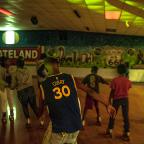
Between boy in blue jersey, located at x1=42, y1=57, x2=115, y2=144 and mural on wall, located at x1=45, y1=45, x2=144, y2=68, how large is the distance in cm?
1481

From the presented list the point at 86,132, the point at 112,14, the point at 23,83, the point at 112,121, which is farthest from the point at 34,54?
the point at 112,121

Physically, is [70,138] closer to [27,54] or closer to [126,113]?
[126,113]

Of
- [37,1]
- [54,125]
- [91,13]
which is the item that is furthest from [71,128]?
[91,13]

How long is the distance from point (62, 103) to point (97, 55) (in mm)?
15357

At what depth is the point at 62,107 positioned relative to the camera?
3.35 m

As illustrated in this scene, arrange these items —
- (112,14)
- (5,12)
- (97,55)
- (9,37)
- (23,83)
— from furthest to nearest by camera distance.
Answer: (9,37) → (97,55) → (5,12) → (112,14) → (23,83)

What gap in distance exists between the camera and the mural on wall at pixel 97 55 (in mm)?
18156

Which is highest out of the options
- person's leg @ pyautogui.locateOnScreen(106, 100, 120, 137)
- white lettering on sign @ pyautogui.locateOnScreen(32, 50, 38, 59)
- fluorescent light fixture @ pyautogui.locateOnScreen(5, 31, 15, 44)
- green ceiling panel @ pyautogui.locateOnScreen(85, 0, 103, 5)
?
green ceiling panel @ pyautogui.locateOnScreen(85, 0, 103, 5)

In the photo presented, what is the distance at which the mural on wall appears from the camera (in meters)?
18.2

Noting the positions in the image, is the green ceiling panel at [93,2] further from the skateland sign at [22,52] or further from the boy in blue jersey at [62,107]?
the skateland sign at [22,52]

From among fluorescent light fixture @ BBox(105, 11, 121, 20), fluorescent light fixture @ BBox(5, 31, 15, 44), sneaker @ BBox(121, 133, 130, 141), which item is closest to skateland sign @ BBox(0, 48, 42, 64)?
fluorescent light fixture @ BBox(5, 31, 15, 44)

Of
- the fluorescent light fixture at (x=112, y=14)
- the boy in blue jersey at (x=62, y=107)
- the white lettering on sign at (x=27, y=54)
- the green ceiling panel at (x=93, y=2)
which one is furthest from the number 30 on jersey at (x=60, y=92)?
the white lettering on sign at (x=27, y=54)

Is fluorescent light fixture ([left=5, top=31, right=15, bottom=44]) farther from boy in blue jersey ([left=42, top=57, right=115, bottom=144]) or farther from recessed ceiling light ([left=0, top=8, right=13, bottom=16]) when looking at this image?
boy in blue jersey ([left=42, top=57, right=115, bottom=144])

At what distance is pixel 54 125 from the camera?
3379mm
